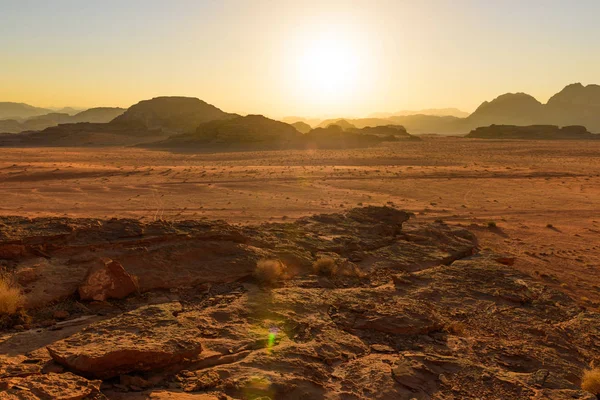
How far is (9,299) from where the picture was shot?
5.35 meters

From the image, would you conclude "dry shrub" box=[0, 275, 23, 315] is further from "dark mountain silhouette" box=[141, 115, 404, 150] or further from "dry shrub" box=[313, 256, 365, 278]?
"dark mountain silhouette" box=[141, 115, 404, 150]

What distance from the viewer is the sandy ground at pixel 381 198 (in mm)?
13047

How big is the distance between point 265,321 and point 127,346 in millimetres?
1982

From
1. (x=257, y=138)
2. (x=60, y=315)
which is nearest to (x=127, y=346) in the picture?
(x=60, y=315)

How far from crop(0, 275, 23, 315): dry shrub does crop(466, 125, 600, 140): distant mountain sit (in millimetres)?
84873

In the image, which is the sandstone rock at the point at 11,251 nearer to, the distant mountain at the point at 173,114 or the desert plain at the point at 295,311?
the desert plain at the point at 295,311

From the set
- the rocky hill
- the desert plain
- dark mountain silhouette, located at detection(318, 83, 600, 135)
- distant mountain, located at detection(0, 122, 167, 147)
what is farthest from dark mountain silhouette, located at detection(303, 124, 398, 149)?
dark mountain silhouette, located at detection(318, 83, 600, 135)

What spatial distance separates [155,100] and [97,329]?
10044 centimetres

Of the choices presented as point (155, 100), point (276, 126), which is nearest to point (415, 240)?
point (276, 126)

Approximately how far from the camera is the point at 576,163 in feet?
130

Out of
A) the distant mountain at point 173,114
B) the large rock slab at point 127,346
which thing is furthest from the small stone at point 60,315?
the distant mountain at point 173,114

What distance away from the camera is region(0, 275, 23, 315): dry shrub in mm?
5316

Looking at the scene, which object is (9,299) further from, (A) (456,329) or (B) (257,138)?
(B) (257,138)

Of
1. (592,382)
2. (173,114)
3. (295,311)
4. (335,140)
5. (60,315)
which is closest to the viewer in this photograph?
(592,382)
